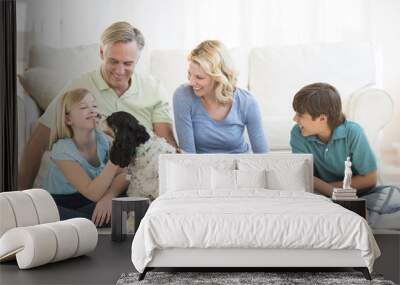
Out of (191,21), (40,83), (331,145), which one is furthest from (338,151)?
(40,83)

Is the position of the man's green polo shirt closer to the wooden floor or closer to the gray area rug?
the wooden floor

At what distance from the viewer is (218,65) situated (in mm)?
7938

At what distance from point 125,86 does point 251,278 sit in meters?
3.39

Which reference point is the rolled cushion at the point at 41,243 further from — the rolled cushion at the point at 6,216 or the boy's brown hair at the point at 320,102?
the boy's brown hair at the point at 320,102

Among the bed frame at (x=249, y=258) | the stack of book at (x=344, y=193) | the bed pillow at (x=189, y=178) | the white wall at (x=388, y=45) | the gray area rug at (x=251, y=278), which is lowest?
the gray area rug at (x=251, y=278)

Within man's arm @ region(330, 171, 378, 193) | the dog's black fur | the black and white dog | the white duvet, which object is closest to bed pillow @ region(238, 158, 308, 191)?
man's arm @ region(330, 171, 378, 193)

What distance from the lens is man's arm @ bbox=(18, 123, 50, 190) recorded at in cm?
807

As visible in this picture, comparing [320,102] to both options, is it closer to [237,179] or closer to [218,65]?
[218,65]

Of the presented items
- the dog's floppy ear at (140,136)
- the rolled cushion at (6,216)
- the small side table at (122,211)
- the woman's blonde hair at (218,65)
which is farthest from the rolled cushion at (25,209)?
the woman's blonde hair at (218,65)

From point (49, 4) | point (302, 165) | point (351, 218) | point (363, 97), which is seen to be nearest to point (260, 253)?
point (351, 218)

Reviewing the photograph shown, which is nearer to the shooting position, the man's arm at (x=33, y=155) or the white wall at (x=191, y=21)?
the white wall at (x=191, y=21)

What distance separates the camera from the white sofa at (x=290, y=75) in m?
7.84

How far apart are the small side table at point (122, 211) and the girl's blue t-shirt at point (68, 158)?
0.87 meters

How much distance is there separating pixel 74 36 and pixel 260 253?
12.7ft
